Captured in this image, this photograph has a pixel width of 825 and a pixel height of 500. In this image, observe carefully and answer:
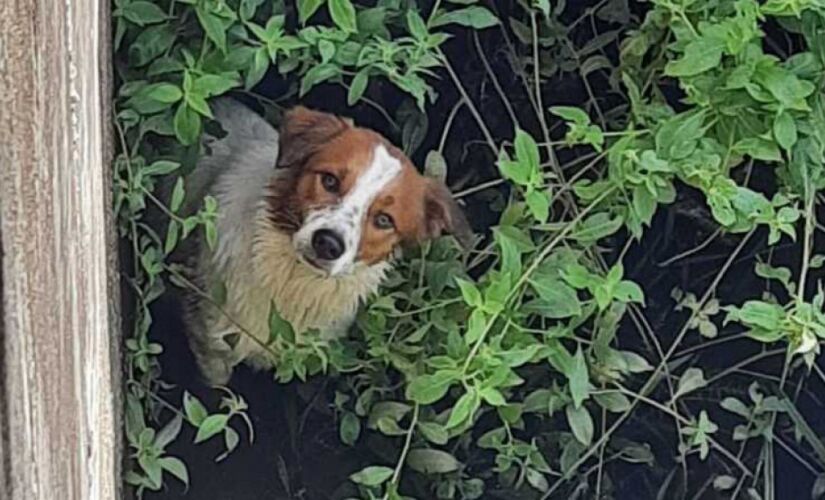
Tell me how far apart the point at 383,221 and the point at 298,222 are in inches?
3.0

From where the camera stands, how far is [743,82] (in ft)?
3.91

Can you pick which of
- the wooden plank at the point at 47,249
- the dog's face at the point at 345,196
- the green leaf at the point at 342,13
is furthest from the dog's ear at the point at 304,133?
the wooden plank at the point at 47,249

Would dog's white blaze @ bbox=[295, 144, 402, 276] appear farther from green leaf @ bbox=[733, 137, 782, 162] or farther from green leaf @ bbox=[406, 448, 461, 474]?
green leaf @ bbox=[733, 137, 782, 162]

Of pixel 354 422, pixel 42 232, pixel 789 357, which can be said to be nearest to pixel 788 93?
pixel 789 357

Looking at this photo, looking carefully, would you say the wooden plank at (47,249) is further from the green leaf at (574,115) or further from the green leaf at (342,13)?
the green leaf at (574,115)

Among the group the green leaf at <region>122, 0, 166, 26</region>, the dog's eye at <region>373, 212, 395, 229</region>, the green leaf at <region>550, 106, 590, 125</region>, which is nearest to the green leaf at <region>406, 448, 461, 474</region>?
the dog's eye at <region>373, 212, 395, 229</region>

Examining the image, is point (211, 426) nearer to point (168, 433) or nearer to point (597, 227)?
point (168, 433)

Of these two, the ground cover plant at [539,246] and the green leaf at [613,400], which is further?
the green leaf at [613,400]

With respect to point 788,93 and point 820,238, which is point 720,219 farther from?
point 820,238

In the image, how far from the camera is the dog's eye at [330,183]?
1.28 meters

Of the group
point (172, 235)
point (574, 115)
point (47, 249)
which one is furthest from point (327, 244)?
point (47, 249)

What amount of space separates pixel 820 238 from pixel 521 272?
1.18 feet

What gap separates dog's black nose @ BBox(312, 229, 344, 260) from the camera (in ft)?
4.17

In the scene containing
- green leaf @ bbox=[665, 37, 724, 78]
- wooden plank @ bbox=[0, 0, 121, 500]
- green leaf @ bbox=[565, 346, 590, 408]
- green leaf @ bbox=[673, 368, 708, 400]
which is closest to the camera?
wooden plank @ bbox=[0, 0, 121, 500]
